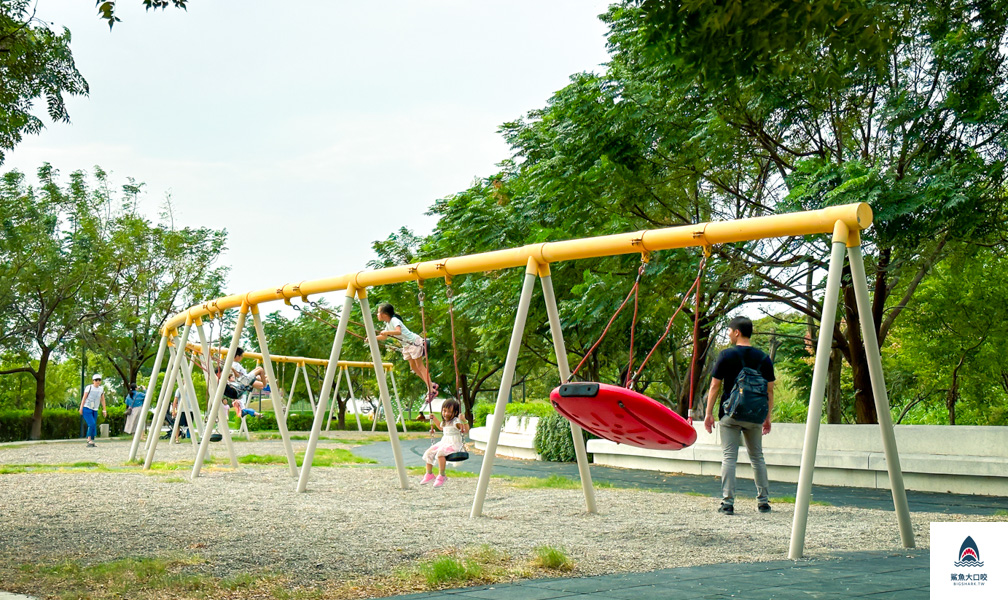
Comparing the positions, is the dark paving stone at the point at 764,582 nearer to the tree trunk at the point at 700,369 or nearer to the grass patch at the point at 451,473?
the grass patch at the point at 451,473

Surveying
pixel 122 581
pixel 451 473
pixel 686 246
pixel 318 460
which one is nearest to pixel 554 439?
pixel 318 460

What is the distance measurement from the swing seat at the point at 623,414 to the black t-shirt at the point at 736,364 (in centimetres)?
168

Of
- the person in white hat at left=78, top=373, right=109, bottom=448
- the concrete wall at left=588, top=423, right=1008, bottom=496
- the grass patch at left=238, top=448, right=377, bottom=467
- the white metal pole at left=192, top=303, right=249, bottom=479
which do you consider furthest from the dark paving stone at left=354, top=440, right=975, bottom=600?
the person in white hat at left=78, top=373, right=109, bottom=448

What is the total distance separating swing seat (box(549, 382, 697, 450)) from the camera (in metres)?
7.33

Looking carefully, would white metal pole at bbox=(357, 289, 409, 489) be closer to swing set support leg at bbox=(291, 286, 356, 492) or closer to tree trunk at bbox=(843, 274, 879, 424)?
swing set support leg at bbox=(291, 286, 356, 492)

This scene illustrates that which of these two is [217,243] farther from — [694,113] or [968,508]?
[968,508]

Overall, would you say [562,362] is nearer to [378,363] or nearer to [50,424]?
[378,363]

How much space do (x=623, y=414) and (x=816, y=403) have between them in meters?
1.50

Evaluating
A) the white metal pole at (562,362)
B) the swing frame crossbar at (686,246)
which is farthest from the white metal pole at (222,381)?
the white metal pole at (562,362)

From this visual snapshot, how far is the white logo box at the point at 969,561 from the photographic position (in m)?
4.18

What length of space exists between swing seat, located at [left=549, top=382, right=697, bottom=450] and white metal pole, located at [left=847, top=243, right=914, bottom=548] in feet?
4.68

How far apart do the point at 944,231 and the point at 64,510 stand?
1160 cm

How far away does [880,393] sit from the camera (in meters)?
7.38

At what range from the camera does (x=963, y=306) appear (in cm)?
1859
